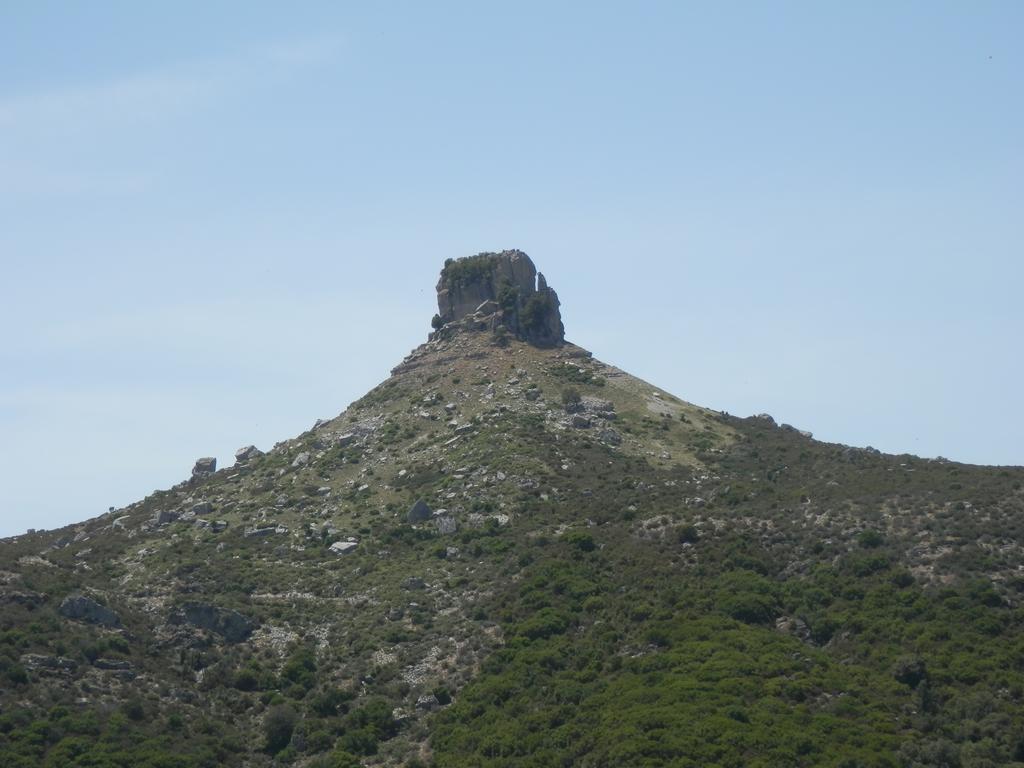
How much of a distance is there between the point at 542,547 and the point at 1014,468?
33264 millimetres

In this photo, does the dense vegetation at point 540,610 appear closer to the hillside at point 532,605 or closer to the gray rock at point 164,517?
the hillside at point 532,605

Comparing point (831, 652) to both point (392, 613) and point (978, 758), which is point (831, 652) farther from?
point (392, 613)

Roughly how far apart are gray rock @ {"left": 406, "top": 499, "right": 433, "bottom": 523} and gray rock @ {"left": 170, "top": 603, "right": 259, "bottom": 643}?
1642cm

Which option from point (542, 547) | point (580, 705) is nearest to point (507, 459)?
point (542, 547)

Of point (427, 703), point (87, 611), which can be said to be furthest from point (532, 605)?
point (87, 611)

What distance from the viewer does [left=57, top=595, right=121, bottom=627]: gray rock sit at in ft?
237

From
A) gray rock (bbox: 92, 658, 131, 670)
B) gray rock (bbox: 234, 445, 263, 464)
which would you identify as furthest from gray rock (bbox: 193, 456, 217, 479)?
gray rock (bbox: 92, 658, 131, 670)

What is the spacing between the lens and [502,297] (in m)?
117

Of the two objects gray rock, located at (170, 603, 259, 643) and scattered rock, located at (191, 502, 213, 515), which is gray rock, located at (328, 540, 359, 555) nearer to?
gray rock, located at (170, 603, 259, 643)

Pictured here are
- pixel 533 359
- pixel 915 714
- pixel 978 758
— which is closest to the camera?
pixel 978 758

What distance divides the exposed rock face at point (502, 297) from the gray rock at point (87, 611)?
52.0 m

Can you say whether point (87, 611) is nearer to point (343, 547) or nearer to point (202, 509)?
point (343, 547)

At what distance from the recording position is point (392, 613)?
75.6m

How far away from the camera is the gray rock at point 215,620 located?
74.2 metres
